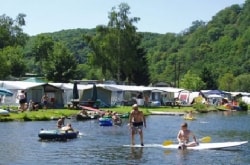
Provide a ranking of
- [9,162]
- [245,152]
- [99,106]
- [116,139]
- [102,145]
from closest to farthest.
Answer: [9,162] → [245,152] → [102,145] → [116,139] → [99,106]

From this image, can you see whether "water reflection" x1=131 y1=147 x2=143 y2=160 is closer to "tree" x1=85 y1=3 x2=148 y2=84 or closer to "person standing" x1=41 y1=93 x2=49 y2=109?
"person standing" x1=41 y1=93 x2=49 y2=109

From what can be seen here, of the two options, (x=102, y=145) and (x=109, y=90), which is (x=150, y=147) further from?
(x=109, y=90)

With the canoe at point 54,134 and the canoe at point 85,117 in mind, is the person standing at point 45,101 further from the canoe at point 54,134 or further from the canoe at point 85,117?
the canoe at point 54,134

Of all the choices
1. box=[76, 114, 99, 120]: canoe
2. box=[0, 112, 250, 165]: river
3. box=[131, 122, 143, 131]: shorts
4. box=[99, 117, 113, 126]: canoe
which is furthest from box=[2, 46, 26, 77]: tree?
box=[131, 122, 143, 131]: shorts

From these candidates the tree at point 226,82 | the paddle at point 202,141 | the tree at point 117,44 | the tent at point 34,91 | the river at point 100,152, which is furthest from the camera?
the tree at point 226,82

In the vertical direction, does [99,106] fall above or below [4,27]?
below

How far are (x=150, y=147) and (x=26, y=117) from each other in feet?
68.0

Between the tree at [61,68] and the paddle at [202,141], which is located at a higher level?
the tree at [61,68]

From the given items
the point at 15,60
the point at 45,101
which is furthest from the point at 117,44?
the point at 45,101

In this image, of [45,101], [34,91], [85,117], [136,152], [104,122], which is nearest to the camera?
[136,152]

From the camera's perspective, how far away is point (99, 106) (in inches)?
2820

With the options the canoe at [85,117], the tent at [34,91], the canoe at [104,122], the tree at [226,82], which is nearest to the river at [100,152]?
the canoe at [104,122]

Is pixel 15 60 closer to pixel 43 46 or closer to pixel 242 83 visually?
pixel 43 46

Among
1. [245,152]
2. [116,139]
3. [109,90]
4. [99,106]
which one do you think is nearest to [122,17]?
[109,90]
